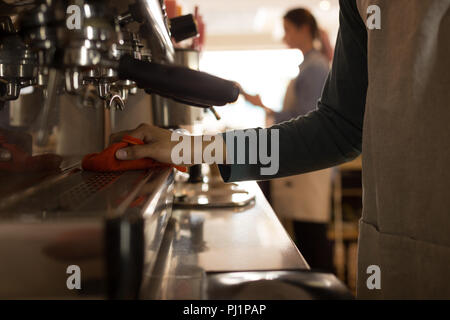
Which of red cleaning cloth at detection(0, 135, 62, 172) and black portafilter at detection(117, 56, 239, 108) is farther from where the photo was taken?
red cleaning cloth at detection(0, 135, 62, 172)

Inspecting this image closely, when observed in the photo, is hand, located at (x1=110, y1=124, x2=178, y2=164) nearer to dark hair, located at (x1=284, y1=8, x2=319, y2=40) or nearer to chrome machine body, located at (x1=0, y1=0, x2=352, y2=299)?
chrome machine body, located at (x1=0, y1=0, x2=352, y2=299)

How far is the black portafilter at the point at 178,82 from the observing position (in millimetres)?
497

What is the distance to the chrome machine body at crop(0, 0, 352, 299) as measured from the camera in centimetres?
37

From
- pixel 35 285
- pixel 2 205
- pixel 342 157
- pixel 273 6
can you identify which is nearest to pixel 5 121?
pixel 2 205

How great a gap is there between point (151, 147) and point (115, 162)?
59mm

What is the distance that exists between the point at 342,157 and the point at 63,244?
1.71ft

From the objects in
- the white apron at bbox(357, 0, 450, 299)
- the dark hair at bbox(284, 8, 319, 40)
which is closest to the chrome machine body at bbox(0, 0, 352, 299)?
the white apron at bbox(357, 0, 450, 299)

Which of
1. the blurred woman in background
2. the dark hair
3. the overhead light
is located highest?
the overhead light

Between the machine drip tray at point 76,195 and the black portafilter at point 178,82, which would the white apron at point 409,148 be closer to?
the black portafilter at point 178,82

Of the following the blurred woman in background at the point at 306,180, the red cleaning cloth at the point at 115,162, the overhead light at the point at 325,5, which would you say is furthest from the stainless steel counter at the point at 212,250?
the overhead light at the point at 325,5

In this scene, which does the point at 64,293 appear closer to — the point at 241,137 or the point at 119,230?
the point at 119,230

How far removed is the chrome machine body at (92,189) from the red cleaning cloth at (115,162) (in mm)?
19

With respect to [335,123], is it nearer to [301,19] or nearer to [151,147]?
[151,147]

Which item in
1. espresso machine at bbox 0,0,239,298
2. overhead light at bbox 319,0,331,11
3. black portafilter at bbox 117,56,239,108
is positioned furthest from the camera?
overhead light at bbox 319,0,331,11
